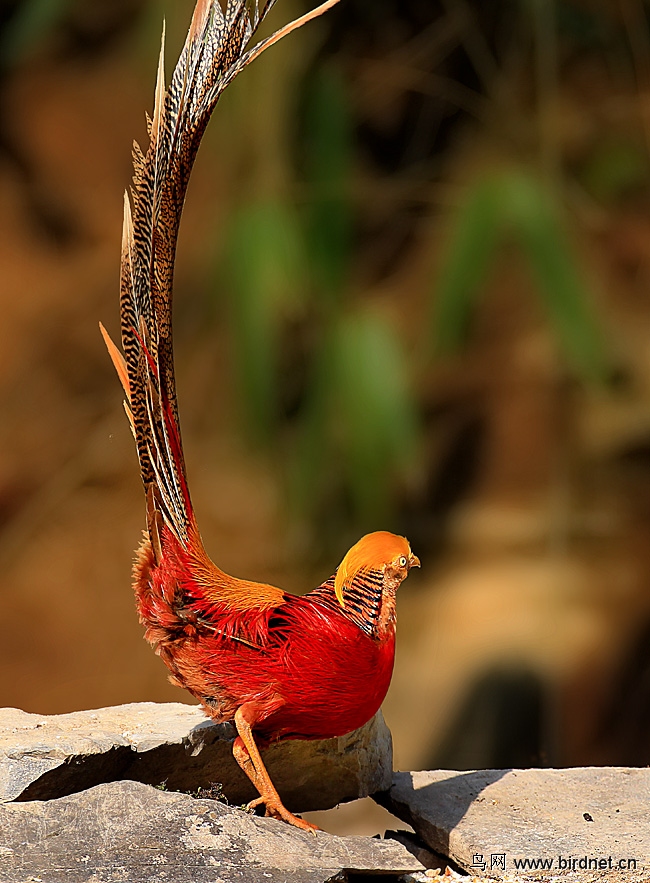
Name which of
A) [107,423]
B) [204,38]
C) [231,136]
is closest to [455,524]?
[107,423]

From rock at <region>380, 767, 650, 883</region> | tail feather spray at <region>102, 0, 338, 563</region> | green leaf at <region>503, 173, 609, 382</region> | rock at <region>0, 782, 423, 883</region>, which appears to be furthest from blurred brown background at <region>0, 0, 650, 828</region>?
rock at <region>0, 782, 423, 883</region>

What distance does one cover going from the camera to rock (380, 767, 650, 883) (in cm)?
89

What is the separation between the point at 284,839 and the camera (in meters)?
0.81

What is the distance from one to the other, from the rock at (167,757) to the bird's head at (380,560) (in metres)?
0.19

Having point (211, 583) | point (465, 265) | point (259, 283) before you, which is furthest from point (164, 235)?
point (465, 265)

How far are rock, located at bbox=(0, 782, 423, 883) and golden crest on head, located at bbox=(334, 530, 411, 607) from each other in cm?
18

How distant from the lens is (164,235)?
87cm

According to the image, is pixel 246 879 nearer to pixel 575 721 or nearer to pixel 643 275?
pixel 575 721

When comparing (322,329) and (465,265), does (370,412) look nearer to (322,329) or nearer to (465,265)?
(322,329)

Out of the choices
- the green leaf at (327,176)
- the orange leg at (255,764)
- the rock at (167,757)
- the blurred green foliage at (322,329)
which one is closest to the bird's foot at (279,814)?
the orange leg at (255,764)

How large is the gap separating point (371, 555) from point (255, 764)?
7.0 inches

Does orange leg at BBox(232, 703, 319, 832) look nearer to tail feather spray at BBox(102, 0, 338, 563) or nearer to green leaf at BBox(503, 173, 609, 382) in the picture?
tail feather spray at BBox(102, 0, 338, 563)

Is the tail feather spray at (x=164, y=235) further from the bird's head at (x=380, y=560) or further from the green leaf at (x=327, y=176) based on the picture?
the green leaf at (x=327, y=176)

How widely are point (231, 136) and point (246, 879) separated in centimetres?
128
